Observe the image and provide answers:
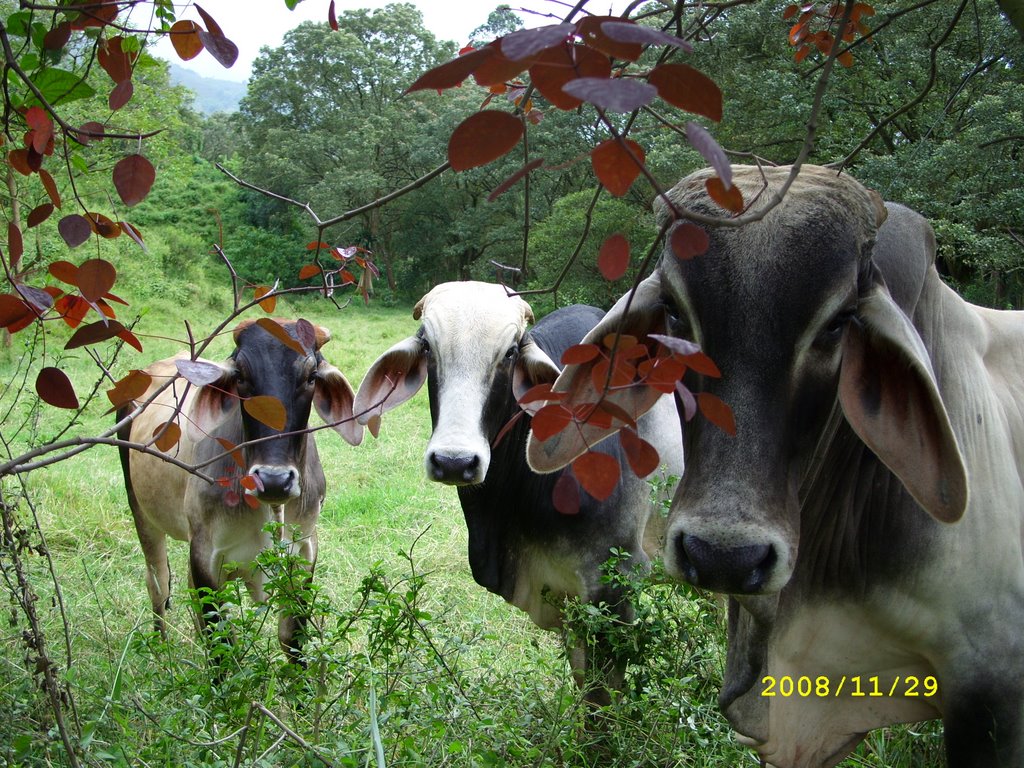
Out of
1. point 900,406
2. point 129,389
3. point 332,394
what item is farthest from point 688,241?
point 332,394

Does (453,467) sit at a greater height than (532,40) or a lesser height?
lesser

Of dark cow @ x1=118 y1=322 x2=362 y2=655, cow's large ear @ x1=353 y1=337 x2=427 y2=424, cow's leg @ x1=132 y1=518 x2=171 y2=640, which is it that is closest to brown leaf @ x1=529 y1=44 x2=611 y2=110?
cow's large ear @ x1=353 y1=337 x2=427 y2=424

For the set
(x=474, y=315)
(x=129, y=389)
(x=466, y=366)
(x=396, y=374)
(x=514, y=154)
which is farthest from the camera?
(x=514, y=154)

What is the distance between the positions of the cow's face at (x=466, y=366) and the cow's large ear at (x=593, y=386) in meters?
0.91

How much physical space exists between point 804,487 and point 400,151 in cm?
2505

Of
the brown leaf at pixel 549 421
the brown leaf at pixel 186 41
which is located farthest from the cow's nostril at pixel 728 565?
the brown leaf at pixel 186 41

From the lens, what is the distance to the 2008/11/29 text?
191cm

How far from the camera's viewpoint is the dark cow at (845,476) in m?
1.55

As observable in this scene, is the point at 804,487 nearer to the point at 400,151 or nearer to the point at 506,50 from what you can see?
the point at 506,50

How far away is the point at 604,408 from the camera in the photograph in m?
1.08

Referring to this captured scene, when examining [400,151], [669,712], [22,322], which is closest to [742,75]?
[669,712]

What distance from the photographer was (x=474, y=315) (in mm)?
3238

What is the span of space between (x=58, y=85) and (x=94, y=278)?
1.93ft

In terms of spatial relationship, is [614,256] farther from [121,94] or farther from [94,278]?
[121,94]
